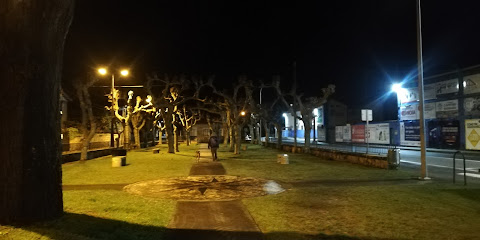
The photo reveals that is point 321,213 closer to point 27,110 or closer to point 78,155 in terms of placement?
point 27,110

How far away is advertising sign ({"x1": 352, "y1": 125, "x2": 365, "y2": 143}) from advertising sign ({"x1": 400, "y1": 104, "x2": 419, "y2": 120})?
590cm

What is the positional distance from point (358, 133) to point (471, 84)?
16622 millimetres

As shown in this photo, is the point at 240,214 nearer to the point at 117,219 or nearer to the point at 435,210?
the point at 117,219

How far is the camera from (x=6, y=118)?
20.5 ft

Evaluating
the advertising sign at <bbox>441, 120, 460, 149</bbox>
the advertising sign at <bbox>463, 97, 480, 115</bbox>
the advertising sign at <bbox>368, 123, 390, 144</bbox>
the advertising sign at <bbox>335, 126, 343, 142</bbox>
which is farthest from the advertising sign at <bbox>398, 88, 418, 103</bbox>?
the advertising sign at <bbox>335, 126, 343, 142</bbox>

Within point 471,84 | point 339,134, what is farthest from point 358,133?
point 471,84

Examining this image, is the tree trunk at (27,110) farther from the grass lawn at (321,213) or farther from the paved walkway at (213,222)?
the paved walkway at (213,222)

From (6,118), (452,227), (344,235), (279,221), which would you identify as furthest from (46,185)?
(452,227)

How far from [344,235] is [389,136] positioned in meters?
37.6

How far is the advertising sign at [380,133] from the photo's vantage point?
4140cm

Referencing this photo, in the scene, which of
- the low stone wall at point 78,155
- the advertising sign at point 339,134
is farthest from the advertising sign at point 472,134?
the low stone wall at point 78,155

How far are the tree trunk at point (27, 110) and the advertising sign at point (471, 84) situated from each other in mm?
33571

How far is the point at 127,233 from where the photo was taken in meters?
6.35

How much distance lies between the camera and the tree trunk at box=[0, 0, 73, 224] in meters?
6.21
